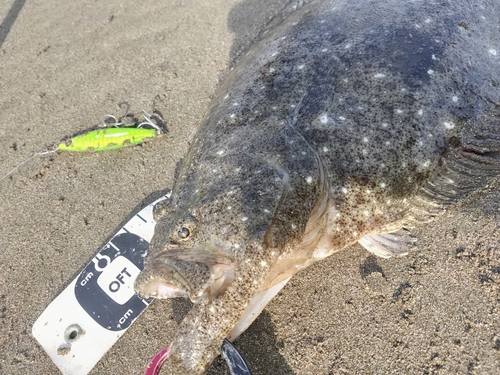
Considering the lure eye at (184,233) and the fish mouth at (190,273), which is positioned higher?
the lure eye at (184,233)

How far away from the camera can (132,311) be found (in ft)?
10.7

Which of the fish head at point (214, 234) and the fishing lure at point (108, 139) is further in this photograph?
the fishing lure at point (108, 139)

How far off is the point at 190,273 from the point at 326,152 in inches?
48.7

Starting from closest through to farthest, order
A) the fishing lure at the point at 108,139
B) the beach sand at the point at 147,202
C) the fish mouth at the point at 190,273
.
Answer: the fish mouth at the point at 190,273, the beach sand at the point at 147,202, the fishing lure at the point at 108,139

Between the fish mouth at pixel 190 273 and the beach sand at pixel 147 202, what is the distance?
1.04 metres

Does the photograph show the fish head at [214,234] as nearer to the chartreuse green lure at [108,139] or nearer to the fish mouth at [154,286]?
the fish mouth at [154,286]

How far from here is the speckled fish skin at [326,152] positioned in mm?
2197

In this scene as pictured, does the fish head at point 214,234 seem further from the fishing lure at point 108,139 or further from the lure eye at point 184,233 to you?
the fishing lure at point 108,139

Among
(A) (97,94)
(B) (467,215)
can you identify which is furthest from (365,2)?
(A) (97,94)

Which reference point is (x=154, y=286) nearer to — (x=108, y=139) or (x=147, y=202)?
(x=147, y=202)

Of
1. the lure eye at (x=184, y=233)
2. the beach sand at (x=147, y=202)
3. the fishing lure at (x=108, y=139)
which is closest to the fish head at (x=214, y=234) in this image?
the lure eye at (x=184, y=233)

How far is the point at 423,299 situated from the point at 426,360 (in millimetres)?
447

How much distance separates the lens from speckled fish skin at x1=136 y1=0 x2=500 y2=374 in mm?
2197

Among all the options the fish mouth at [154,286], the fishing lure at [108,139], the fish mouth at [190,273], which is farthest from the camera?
the fishing lure at [108,139]
